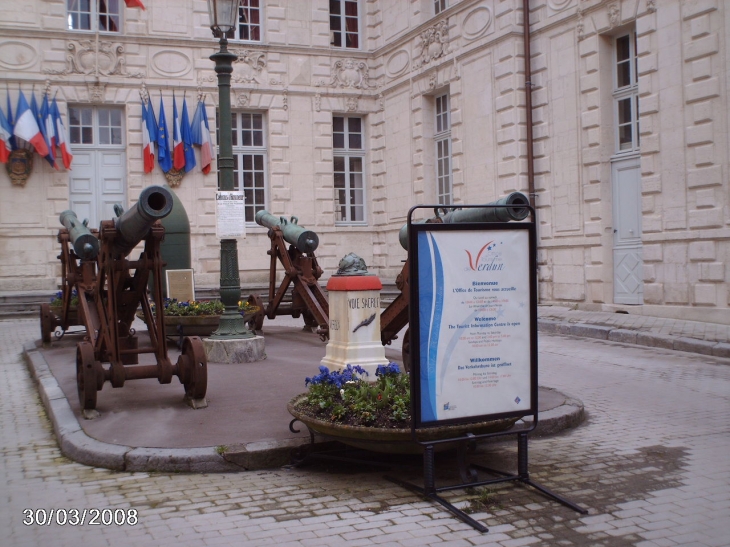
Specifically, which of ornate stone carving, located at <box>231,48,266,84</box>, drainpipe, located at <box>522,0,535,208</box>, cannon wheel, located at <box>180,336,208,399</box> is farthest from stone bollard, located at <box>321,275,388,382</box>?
ornate stone carving, located at <box>231,48,266,84</box>

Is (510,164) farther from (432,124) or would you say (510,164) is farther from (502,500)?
(502,500)

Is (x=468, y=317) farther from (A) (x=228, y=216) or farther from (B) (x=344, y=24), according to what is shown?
(B) (x=344, y=24)

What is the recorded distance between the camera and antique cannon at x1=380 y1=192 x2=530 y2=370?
5.50m

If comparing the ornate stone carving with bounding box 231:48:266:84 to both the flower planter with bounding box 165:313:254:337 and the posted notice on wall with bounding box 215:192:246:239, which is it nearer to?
the flower planter with bounding box 165:313:254:337

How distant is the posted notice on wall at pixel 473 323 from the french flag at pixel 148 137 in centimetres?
1662

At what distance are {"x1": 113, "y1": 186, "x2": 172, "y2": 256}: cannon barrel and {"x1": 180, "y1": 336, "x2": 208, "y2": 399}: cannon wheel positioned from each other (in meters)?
1.00

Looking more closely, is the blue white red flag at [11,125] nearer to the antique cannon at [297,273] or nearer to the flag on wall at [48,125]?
the flag on wall at [48,125]

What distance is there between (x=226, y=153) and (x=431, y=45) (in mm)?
11560

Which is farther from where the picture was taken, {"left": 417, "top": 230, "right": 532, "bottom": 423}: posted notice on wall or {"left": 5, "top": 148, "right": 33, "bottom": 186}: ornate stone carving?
{"left": 5, "top": 148, "right": 33, "bottom": 186}: ornate stone carving

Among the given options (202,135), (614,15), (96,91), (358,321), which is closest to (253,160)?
(202,135)

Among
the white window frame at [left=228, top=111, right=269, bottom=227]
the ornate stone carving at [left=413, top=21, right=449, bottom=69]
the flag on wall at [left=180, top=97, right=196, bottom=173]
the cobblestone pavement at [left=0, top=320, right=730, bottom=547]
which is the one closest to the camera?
the cobblestone pavement at [left=0, top=320, right=730, bottom=547]

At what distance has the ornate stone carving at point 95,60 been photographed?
1955 cm

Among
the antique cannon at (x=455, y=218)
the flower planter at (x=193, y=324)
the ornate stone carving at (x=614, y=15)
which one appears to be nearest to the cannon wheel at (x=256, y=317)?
the flower planter at (x=193, y=324)
